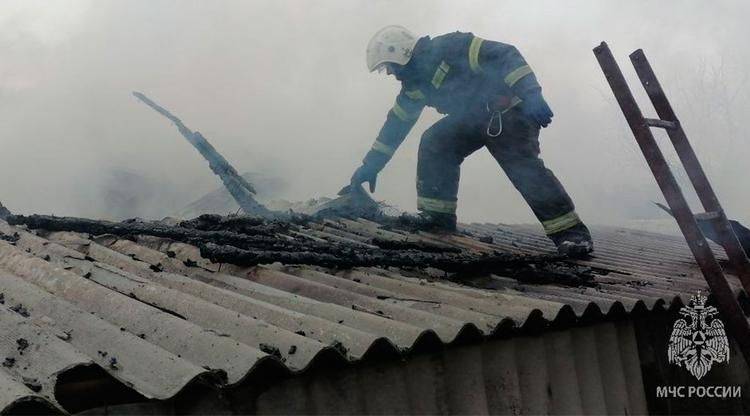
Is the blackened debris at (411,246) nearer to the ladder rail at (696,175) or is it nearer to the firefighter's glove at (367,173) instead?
the firefighter's glove at (367,173)

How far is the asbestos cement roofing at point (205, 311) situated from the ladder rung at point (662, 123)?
0.87 metres

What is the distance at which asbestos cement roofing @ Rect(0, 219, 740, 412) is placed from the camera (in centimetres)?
173

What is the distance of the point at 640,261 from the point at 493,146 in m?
1.66

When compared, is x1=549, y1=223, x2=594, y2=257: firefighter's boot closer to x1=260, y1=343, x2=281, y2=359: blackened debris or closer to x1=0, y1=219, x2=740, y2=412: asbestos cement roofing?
x1=0, y1=219, x2=740, y2=412: asbestos cement roofing

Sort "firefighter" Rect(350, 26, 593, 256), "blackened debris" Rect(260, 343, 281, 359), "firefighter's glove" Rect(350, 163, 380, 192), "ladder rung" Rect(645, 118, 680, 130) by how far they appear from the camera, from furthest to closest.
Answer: "firefighter's glove" Rect(350, 163, 380, 192)
"firefighter" Rect(350, 26, 593, 256)
"ladder rung" Rect(645, 118, 680, 130)
"blackened debris" Rect(260, 343, 281, 359)

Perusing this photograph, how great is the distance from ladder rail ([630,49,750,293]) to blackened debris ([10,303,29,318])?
9.82 ft

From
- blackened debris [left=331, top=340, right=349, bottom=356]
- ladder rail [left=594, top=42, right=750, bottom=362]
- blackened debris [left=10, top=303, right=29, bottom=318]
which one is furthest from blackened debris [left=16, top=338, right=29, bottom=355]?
ladder rail [left=594, top=42, right=750, bottom=362]

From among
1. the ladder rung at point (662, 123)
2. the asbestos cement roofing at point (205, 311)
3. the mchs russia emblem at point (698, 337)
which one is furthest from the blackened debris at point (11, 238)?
the mchs russia emblem at point (698, 337)

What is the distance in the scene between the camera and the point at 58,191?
489 inches

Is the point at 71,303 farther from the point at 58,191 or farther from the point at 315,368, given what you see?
the point at 58,191

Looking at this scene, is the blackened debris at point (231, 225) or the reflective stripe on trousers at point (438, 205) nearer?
the blackened debris at point (231, 225)

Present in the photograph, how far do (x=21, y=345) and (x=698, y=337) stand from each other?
350 centimetres

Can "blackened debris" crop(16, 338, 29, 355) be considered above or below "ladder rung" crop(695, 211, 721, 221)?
below

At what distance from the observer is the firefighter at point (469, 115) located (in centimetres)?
529
